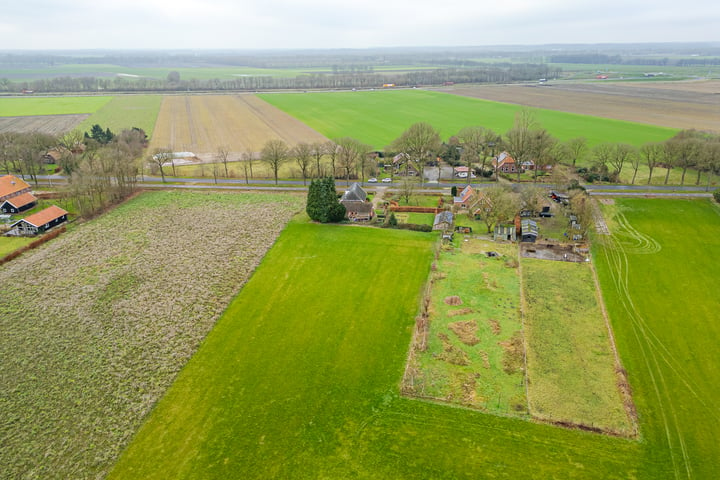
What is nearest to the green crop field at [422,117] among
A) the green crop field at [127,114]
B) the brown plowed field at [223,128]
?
the brown plowed field at [223,128]

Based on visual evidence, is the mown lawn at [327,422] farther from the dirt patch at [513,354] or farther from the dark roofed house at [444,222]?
the dark roofed house at [444,222]

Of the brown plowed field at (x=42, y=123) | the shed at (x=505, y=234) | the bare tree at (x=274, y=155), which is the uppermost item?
the brown plowed field at (x=42, y=123)

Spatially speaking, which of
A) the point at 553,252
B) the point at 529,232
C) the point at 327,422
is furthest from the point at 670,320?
the point at 327,422

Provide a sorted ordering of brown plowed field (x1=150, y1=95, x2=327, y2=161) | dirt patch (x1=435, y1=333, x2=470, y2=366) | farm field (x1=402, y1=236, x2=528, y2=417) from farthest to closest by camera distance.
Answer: brown plowed field (x1=150, y1=95, x2=327, y2=161)
dirt patch (x1=435, y1=333, x2=470, y2=366)
farm field (x1=402, y1=236, x2=528, y2=417)

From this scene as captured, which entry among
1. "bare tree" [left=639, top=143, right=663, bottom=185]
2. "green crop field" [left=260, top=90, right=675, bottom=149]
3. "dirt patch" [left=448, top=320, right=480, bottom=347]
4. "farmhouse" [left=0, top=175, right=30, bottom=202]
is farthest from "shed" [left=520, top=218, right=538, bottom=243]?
"farmhouse" [left=0, top=175, right=30, bottom=202]

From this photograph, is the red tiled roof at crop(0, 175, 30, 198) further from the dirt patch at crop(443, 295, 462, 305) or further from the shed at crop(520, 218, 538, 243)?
the shed at crop(520, 218, 538, 243)
